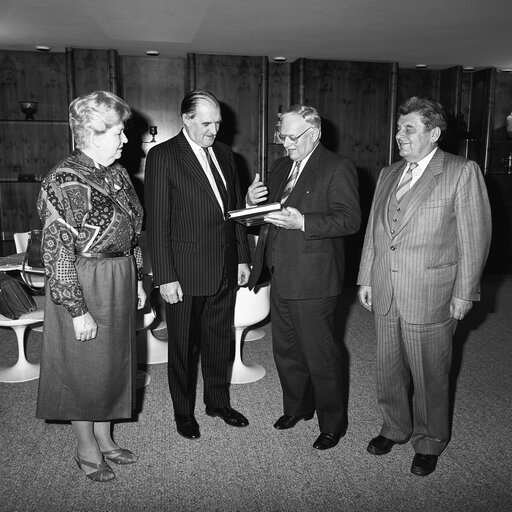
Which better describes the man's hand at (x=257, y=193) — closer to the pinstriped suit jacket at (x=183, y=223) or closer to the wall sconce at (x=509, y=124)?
the pinstriped suit jacket at (x=183, y=223)

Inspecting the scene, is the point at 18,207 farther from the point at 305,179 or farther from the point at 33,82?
the point at 305,179

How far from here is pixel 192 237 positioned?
8.40ft

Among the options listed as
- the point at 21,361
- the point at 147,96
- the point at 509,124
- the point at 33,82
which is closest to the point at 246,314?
the point at 21,361

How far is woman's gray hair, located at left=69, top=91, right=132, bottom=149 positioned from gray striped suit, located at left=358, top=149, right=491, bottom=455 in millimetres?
1233

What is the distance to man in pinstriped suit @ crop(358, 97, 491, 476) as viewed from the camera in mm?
2248

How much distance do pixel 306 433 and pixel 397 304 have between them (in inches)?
35.1

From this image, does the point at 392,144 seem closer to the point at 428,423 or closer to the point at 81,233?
the point at 428,423

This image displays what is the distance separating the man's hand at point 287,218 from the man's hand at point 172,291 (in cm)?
54

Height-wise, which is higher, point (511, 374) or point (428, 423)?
point (428, 423)

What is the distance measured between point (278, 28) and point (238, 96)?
58.6 inches

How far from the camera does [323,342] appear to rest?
253cm

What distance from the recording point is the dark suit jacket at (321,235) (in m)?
2.42

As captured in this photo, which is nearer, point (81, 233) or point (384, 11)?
point (81, 233)

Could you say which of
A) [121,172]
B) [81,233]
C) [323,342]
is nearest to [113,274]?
[81,233]
